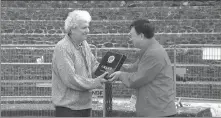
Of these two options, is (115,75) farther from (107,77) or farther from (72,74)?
(72,74)

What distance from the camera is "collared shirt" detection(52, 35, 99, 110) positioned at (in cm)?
574

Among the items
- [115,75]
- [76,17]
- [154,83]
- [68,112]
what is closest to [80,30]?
[76,17]

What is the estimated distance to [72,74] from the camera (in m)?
5.73

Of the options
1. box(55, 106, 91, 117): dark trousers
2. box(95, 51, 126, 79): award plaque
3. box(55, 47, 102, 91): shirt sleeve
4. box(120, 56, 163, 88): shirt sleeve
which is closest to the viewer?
box(120, 56, 163, 88): shirt sleeve

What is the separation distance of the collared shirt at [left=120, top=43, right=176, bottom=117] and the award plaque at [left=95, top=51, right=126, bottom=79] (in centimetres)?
54

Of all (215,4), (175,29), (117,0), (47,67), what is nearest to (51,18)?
(117,0)

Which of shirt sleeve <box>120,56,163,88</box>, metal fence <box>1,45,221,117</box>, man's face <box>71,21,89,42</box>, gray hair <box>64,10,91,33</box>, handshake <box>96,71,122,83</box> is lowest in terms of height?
metal fence <box>1,45,221,117</box>

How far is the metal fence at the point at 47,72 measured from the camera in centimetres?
1191

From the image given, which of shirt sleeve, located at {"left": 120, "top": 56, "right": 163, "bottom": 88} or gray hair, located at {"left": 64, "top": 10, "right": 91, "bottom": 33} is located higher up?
gray hair, located at {"left": 64, "top": 10, "right": 91, "bottom": 33}

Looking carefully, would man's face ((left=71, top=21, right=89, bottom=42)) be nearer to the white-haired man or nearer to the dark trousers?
the white-haired man

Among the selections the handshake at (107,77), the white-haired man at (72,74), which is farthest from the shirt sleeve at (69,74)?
the handshake at (107,77)

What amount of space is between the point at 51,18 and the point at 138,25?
1410cm

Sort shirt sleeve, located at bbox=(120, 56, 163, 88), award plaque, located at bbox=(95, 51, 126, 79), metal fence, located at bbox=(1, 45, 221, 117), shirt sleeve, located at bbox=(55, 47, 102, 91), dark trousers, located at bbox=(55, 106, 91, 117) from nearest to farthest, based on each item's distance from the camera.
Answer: shirt sleeve, located at bbox=(120, 56, 163, 88) → shirt sleeve, located at bbox=(55, 47, 102, 91) → dark trousers, located at bbox=(55, 106, 91, 117) → award plaque, located at bbox=(95, 51, 126, 79) → metal fence, located at bbox=(1, 45, 221, 117)

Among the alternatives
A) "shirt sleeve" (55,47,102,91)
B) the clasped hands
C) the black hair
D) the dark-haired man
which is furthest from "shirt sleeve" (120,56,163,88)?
"shirt sleeve" (55,47,102,91)
